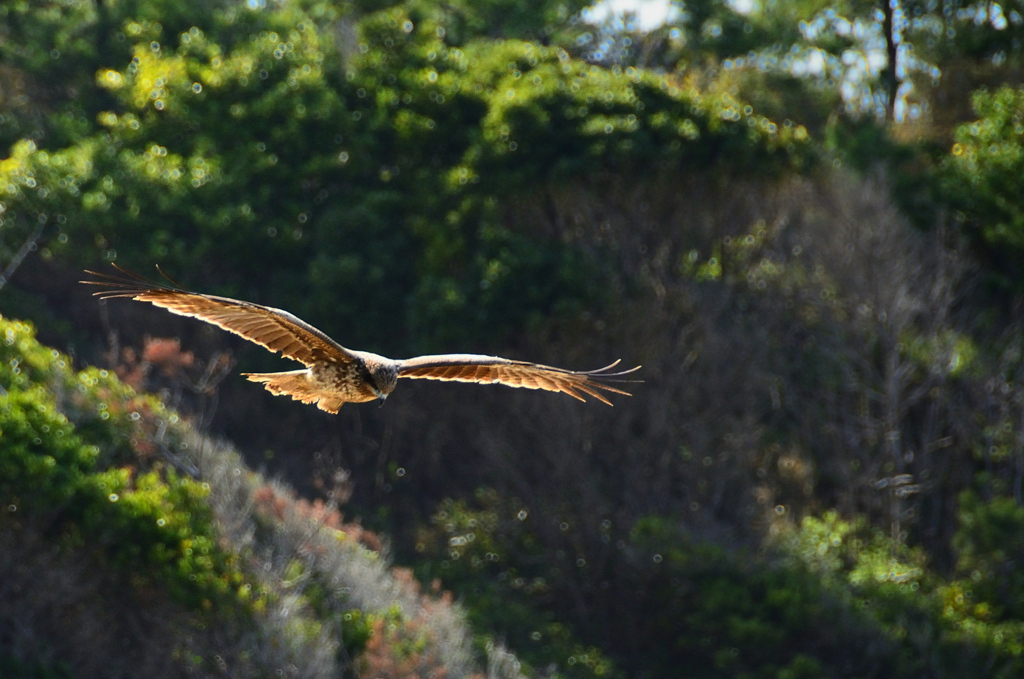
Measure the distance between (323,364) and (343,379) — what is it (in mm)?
178

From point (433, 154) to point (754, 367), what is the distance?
632 centimetres

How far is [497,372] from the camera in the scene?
28.3 ft

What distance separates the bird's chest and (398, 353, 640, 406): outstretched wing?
0.23m

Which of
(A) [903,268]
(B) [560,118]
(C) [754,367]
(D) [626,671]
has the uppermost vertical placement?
(B) [560,118]

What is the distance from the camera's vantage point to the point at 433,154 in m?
21.5

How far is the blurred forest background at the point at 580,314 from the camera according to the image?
60.2 ft

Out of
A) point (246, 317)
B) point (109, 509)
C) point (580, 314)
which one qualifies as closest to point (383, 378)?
point (246, 317)

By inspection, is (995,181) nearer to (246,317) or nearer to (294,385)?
(294,385)

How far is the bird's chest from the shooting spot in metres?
8.04

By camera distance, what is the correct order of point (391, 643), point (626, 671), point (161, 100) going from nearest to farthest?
point (391, 643) < point (626, 671) < point (161, 100)

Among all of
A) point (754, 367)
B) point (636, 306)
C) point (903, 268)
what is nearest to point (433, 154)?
point (636, 306)

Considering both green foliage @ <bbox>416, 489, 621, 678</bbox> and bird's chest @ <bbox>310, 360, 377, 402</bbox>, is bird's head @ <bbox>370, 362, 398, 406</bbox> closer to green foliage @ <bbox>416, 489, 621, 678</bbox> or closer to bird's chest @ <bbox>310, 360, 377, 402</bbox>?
bird's chest @ <bbox>310, 360, 377, 402</bbox>

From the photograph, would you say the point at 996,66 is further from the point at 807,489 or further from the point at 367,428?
the point at 367,428

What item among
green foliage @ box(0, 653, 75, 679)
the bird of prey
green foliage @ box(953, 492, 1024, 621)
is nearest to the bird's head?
the bird of prey
